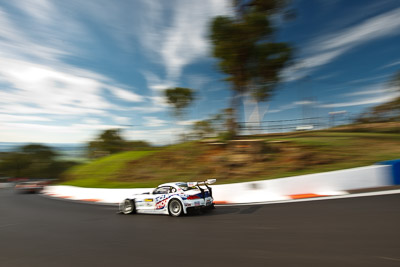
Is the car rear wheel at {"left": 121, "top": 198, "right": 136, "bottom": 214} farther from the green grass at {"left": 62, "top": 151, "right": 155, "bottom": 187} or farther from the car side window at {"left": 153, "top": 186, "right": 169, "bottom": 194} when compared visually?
the green grass at {"left": 62, "top": 151, "right": 155, "bottom": 187}

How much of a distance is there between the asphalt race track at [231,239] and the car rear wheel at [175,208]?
2.13 feet

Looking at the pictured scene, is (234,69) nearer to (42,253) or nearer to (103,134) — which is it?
(42,253)

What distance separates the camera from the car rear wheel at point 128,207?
9.83 meters

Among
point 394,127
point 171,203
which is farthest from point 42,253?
point 394,127

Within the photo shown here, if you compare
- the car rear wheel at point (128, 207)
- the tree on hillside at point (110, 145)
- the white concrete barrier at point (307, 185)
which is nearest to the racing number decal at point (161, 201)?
the car rear wheel at point (128, 207)

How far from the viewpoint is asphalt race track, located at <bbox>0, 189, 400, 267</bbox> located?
13.3 ft

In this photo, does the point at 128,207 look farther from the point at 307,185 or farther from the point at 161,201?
the point at 307,185

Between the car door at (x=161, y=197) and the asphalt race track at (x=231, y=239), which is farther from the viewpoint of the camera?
the car door at (x=161, y=197)

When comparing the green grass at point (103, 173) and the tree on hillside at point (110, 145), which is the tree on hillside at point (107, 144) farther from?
the green grass at point (103, 173)

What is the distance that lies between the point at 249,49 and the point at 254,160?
770 cm

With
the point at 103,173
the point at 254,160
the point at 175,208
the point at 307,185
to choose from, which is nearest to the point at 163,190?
the point at 175,208

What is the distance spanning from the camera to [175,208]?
8.83 m

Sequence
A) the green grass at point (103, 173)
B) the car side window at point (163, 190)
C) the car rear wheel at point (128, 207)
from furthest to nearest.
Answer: the green grass at point (103, 173) < the car rear wheel at point (128, 207) < the car side window at point (163, 190)

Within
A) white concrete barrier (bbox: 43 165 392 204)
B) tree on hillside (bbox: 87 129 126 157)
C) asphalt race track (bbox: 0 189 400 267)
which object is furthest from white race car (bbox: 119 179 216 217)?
tree on hillside (bbox: 87 129 126 157)
